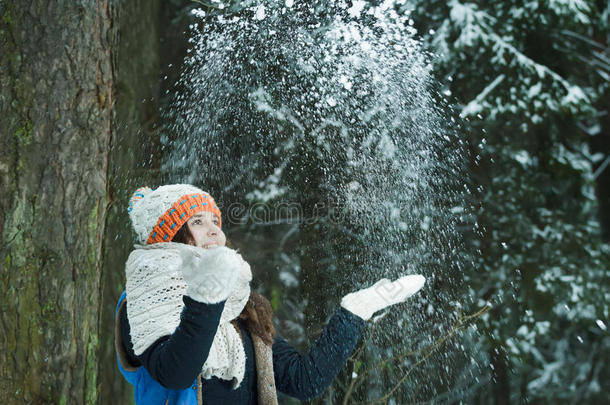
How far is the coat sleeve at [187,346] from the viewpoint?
3.99ft

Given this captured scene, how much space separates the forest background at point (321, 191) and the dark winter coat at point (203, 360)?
574 mm

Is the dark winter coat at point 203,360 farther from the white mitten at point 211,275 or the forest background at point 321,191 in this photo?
the forest background at point 321,191

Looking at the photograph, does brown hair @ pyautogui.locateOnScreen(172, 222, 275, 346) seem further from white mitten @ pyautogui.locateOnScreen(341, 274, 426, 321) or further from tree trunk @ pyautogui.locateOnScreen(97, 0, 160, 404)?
tree trunk @ pyautogui.locateOnScreen(97, 0, 160, 404)

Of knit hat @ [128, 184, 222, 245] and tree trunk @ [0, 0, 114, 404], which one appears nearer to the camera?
knit hat @ [128, 184, 222, 245]

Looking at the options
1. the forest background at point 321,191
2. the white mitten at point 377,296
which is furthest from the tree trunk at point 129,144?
the white mitten at point 377,296

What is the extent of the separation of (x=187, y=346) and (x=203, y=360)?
0.20 ft

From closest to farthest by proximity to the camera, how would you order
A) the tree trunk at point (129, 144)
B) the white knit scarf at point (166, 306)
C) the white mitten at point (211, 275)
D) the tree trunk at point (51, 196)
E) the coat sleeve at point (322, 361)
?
1. the white mitten at point (211, 275)
2. the white knit scarf at point (166, 306)
3. the coat sleeve at point (322, 361)
4. the tree trunk at point (51, 196)
5. the tree trunk at point (129, 144)

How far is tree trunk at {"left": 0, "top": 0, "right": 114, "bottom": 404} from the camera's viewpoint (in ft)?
6.09

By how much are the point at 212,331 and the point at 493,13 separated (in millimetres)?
5184

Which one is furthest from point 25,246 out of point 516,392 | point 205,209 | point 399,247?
point 516,392

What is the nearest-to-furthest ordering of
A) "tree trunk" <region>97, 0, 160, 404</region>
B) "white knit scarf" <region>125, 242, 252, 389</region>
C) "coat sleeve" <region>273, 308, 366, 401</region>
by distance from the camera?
"white knit scarf" <region>125, 242, 252, 389</region>
"coat sleeve" <region>273, 308, 366, 401</region>
"tree trunk" <region>97, 0, 160, 404</region>

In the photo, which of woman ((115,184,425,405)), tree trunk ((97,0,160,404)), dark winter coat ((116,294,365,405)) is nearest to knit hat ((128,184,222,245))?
woman ((115,184,425,405))

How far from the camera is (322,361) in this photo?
63.0 inches

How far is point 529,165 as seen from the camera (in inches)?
209
